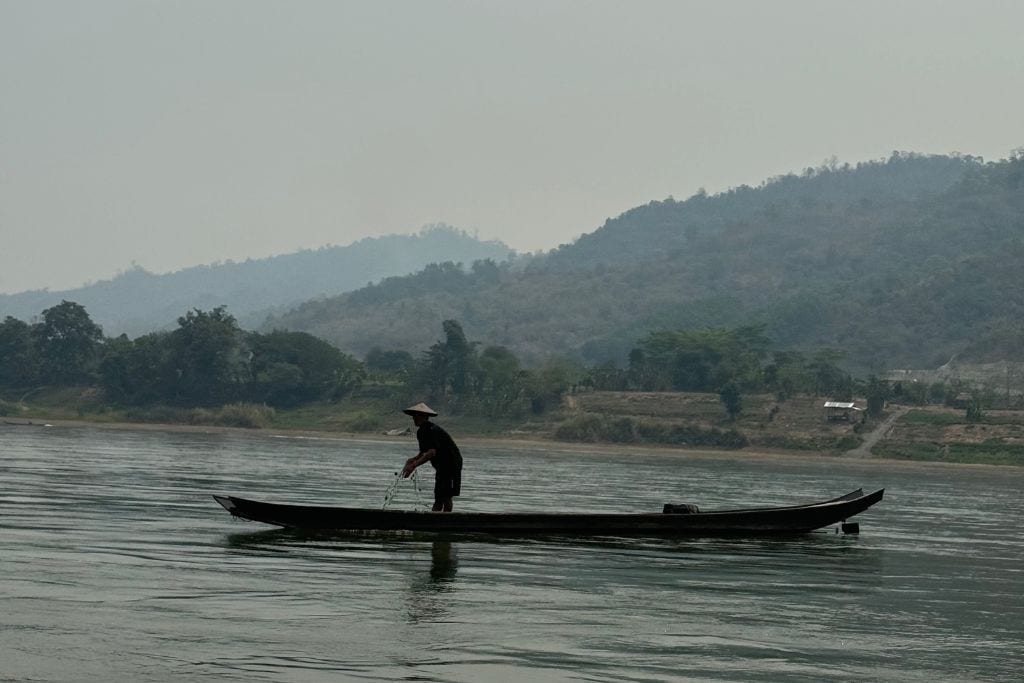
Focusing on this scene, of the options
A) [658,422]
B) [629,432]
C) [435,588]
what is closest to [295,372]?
[629,432]

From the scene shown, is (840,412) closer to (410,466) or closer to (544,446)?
(544,446)

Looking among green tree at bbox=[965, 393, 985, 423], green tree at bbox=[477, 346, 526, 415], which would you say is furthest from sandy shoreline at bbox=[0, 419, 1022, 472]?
green tree at bbox=[965, 393, 985, 423]

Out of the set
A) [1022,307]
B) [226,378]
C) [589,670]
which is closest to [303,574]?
[589,670]

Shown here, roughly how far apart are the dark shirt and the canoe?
2.87ft

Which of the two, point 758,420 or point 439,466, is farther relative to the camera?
point 758,420

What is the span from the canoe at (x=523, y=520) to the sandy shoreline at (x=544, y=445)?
46.6 m

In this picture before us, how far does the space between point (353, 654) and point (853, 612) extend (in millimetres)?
7245

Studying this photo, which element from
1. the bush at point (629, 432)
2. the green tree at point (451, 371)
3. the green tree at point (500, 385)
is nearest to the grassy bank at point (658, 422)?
the bush at point (629, 432)

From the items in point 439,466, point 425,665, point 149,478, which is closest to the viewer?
point 425,665

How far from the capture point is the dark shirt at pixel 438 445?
2409cm

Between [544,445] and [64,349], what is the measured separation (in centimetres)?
4498

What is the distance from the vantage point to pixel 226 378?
4365 inches

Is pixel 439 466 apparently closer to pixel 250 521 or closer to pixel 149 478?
pixel 250 521

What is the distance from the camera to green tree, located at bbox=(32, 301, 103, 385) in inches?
4540
